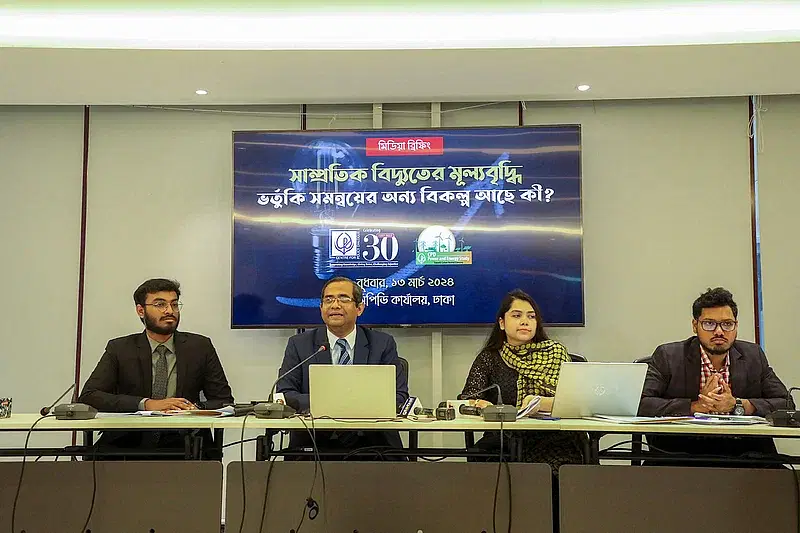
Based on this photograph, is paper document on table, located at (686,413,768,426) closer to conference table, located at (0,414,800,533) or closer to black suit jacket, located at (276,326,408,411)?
conference table, located at (0,414,800,533)

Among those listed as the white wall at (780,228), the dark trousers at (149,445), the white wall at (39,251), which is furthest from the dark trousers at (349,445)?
the white wall at (780,228)

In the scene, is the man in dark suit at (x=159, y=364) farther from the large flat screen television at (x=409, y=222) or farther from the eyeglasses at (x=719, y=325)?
the eyeglasses at (x=719, y=325)

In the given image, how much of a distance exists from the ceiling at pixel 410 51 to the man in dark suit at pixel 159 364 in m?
1.26

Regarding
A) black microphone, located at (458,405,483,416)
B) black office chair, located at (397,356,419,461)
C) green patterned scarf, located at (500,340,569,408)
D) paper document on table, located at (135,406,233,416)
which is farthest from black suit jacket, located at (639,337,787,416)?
paper document on table, located at (135,406,233,416)

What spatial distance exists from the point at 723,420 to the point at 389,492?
1.32 m

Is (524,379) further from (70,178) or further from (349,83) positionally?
(70,178)

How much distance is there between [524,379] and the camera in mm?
3848

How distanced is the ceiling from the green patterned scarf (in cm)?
156

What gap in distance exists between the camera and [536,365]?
12.7ft

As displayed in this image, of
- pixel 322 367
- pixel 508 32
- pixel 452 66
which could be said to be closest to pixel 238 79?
pixel 452 66

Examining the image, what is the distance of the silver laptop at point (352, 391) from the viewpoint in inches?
124

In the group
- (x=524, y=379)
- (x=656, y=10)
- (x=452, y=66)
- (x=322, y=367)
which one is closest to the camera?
(x=322, y=367)

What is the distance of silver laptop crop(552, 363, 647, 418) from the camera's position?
3234 millimetres

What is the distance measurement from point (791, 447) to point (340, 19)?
3594 mm
